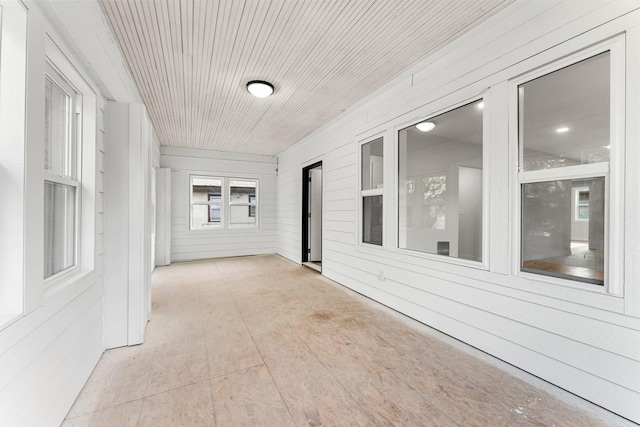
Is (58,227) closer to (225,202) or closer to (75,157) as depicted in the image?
(75,157)

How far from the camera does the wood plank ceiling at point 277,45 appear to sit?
6.68 feet

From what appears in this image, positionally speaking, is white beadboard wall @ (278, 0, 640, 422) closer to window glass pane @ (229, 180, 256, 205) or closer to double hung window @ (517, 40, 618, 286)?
double hung window @ (517, 40, 618, 286)

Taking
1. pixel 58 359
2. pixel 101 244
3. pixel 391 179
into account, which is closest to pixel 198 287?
pixel 101 244

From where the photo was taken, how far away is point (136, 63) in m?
2.79

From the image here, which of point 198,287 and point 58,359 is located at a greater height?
point 58,359

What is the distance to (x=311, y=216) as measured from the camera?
605cm

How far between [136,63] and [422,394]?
12.9ft

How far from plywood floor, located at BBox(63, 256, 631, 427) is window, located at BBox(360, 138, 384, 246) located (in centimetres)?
107

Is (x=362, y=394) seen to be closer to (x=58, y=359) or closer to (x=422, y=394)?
(x=422, y=394)

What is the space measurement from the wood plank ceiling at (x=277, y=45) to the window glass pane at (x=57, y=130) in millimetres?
836

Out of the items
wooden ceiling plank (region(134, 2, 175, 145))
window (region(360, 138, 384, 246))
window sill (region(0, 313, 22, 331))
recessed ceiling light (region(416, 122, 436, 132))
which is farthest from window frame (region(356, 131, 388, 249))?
window sill (region(0, 313, 22, 331))

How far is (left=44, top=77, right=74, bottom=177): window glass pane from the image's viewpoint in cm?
159

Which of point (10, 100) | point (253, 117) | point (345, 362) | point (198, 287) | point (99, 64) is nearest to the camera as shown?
point (10, 100)

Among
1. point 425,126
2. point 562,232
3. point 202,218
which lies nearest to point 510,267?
point 562,232
